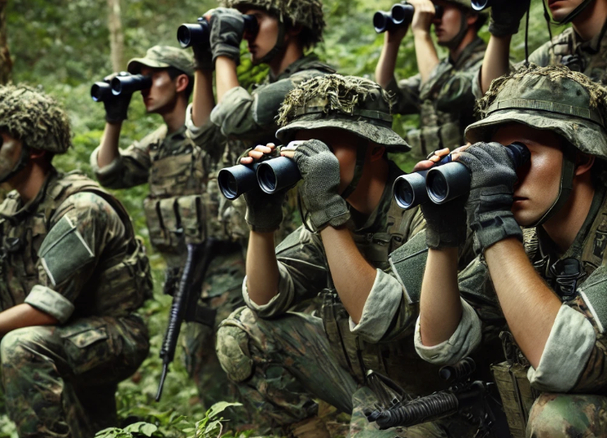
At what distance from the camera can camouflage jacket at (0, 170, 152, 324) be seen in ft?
17.2

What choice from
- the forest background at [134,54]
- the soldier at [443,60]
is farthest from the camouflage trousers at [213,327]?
the soldier at [443,60]

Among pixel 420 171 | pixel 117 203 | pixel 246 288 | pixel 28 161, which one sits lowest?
pixel 246 288

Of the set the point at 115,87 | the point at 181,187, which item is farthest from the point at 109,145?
the point at 181,187

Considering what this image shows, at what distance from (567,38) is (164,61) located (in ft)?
9.96

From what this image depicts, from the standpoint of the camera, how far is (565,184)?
314 centimetres

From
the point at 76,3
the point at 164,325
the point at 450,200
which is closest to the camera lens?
the point at 450,200

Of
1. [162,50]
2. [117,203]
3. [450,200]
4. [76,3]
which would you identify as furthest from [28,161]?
[76,3]

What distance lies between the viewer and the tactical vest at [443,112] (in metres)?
5.71

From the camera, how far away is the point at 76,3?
49.4 ft

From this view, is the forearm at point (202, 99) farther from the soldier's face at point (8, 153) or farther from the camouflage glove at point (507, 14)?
the camouflage glove at point (507, 14)

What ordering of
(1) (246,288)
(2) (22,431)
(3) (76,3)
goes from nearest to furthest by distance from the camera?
(1) (246,288) < (2) (22,431) < (3) (76,3)

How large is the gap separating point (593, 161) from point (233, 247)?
11.2 feet

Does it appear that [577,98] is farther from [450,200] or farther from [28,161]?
[28,161]

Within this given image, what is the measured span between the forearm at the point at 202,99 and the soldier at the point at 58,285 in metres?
0.81
